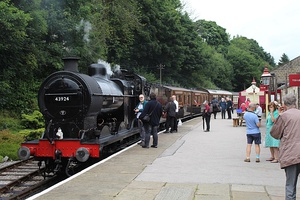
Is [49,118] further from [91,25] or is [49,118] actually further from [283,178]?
[91,25]

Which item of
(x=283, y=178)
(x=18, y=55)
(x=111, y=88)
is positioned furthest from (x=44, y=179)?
(x=18, y=55)

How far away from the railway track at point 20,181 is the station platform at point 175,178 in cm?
116

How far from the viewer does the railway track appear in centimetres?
748

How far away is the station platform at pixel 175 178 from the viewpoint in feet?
19.5

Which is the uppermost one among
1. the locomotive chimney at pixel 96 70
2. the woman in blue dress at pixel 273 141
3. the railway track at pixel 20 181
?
the locomotive chimney at pixel 96 70

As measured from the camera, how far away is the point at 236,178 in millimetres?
7203

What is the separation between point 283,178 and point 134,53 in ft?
113

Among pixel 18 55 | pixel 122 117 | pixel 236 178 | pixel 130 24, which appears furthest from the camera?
pixel 130 24

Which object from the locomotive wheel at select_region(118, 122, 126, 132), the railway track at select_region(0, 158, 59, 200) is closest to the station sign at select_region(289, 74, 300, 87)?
the locomotive wheel at select_region(118, 122, 126, 132)

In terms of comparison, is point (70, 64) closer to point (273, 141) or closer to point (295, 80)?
point (273, 141)

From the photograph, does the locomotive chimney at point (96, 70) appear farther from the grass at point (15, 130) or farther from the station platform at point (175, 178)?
the grass at point (15, 130)

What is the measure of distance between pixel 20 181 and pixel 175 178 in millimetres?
3812

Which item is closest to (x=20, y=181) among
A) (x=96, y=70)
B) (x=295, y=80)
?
(x=96, y=70)

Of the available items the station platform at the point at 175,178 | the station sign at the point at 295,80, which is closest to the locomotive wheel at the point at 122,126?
the station platform at the point at 175,178
